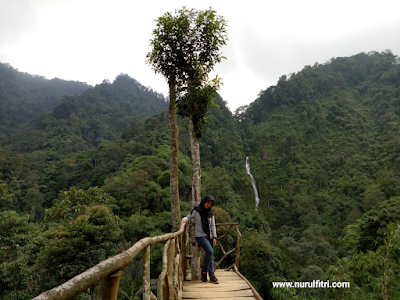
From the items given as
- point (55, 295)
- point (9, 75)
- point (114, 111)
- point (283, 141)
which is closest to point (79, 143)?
point (114, 111)

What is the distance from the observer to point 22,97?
213ft

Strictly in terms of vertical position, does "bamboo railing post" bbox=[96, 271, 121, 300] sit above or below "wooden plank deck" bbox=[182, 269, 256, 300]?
above

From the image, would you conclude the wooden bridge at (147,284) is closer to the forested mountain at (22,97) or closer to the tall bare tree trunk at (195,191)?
the tall bare tree trunk at (195,191)

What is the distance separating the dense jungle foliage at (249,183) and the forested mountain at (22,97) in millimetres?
1387

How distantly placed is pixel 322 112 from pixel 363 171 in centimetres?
1694

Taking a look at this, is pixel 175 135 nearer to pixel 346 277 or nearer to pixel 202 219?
pixel 202 219

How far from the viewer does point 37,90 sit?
3000 inches

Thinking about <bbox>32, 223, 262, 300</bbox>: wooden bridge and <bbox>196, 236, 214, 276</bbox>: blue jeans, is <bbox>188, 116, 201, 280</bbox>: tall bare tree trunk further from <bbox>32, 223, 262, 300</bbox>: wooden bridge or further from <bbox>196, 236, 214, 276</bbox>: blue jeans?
<bbox>196, 236, 214, 276</bbox>: blue jeans

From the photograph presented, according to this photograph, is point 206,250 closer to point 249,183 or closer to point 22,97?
point 249,183

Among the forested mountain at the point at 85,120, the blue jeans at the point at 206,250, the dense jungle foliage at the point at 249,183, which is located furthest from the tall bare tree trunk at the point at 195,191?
the forested mountain at the point at 85,120

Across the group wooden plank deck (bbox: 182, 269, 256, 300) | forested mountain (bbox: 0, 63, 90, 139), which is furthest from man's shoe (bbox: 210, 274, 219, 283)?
forested mountain (bbox: 0, 63, 90, 139)

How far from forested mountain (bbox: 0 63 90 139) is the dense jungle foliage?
1.39 metres

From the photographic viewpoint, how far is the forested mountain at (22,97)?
55.3m

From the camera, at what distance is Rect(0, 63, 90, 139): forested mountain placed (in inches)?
2176
